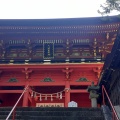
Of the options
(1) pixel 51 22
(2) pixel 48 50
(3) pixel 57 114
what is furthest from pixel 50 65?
(3) pixel 57 114

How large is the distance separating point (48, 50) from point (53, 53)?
0.37 metres

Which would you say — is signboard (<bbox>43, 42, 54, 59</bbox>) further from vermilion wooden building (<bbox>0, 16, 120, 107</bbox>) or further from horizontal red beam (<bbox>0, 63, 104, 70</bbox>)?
horizontal red beam (<bbox>0, 63, 104, 70</bbox>)

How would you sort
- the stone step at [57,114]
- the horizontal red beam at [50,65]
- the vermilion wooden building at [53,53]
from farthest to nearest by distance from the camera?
the vermilion wooden building at [53,53] → the horizontal red beam at [50,65] → the stone step at [57,114]

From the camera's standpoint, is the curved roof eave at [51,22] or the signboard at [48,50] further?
the signboard at [48,50]

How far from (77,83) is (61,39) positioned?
2.93m

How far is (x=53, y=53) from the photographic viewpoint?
17.0 metres

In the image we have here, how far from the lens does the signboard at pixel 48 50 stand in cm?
1693

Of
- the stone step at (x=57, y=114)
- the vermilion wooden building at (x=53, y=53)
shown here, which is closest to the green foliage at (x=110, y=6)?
the stone step at (x=57, y=114)

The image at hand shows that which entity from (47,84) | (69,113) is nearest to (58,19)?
(47,84)

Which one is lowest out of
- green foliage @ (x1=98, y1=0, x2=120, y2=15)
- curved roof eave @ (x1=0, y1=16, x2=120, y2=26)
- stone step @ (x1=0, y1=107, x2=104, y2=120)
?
stone step @ (x1=0, y1=107, x2=104, y2=120)

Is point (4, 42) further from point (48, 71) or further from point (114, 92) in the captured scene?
point (114, 92)

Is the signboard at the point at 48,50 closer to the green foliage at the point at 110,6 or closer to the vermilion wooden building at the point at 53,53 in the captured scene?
the vermilion wooden building at the point at 53,53

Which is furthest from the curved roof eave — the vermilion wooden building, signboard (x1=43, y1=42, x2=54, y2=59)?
signboard (x1=43, y1=42, x2=54, y2=59)

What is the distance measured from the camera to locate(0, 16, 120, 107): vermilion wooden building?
16.2 metres
